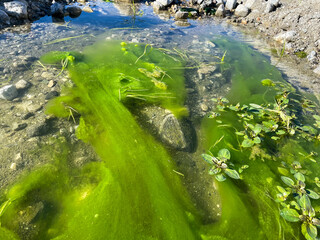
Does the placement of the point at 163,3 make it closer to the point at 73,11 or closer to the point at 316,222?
the point at 73,11

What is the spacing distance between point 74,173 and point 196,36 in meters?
4.32

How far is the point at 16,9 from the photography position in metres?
4.24

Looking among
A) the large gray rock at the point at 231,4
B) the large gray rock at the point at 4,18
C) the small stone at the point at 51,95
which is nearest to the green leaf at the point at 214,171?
the small stone at the point at 51,95

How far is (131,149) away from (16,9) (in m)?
4.76

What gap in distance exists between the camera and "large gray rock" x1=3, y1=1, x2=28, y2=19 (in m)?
4.20

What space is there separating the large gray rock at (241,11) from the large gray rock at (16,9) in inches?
245

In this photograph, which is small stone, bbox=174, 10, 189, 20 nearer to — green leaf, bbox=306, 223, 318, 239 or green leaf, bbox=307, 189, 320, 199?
green leaf, bbox=307, 189, 320, 199

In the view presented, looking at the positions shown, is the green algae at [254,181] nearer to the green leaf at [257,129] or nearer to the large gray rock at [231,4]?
the green leaf at [257,129]

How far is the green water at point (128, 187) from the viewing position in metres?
1.38

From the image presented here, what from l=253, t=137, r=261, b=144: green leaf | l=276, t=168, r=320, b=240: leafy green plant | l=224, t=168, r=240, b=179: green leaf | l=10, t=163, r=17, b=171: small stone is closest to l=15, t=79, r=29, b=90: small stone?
l=10, t=163, r=17, b=171: small stone

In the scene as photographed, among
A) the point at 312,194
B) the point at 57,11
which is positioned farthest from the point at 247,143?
the point at 57,11

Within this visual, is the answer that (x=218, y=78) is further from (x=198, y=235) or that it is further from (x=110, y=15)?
(x=110, y=15)

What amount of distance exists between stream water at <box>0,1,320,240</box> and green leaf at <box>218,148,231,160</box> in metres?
0.08

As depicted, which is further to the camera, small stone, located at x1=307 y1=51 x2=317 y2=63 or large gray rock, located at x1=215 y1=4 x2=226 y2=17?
large gray rock, located at x1=215 y1=4 x2=226 y2=17
